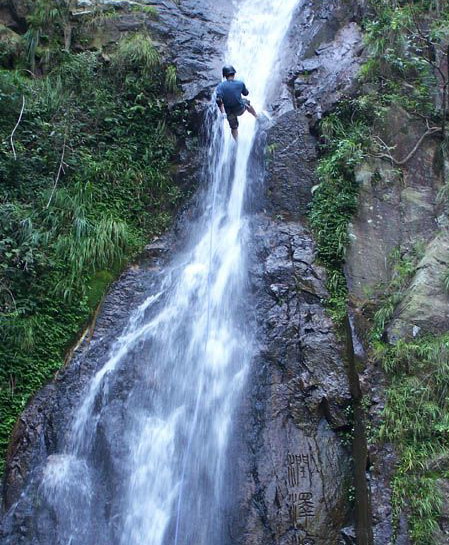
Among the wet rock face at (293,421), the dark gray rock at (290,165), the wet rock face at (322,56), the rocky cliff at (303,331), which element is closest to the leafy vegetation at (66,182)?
the rocky cliff at (303,331)

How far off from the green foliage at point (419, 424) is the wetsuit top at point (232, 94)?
4979 millimetres

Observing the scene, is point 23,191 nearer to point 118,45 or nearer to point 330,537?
point 118,45

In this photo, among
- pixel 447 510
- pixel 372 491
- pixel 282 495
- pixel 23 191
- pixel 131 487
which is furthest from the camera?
pixel 23 191

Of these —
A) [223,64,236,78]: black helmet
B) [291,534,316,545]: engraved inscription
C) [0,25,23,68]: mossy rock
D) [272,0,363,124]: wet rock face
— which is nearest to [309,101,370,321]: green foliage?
[272,0,363,124]: wet rock face

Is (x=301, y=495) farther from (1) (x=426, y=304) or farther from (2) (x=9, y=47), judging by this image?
(2) (x=9, y=47)

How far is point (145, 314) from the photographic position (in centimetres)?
828

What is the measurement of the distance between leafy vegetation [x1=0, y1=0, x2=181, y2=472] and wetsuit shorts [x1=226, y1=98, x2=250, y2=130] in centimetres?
149

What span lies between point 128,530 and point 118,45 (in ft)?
31.2

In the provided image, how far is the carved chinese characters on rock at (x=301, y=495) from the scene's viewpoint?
583cm

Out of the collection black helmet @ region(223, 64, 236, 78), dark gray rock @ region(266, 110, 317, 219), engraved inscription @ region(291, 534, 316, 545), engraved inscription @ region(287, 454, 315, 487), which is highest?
black helmet @ region(223, 64, 236, 78)

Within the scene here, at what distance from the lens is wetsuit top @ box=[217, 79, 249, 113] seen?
9.34m

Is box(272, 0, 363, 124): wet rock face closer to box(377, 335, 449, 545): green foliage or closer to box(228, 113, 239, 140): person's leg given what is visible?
box(228, 113, 239, 140): person's leg

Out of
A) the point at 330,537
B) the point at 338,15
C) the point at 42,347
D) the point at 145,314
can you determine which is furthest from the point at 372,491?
the point at 338,15

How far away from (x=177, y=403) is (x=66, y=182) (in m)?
4.83
